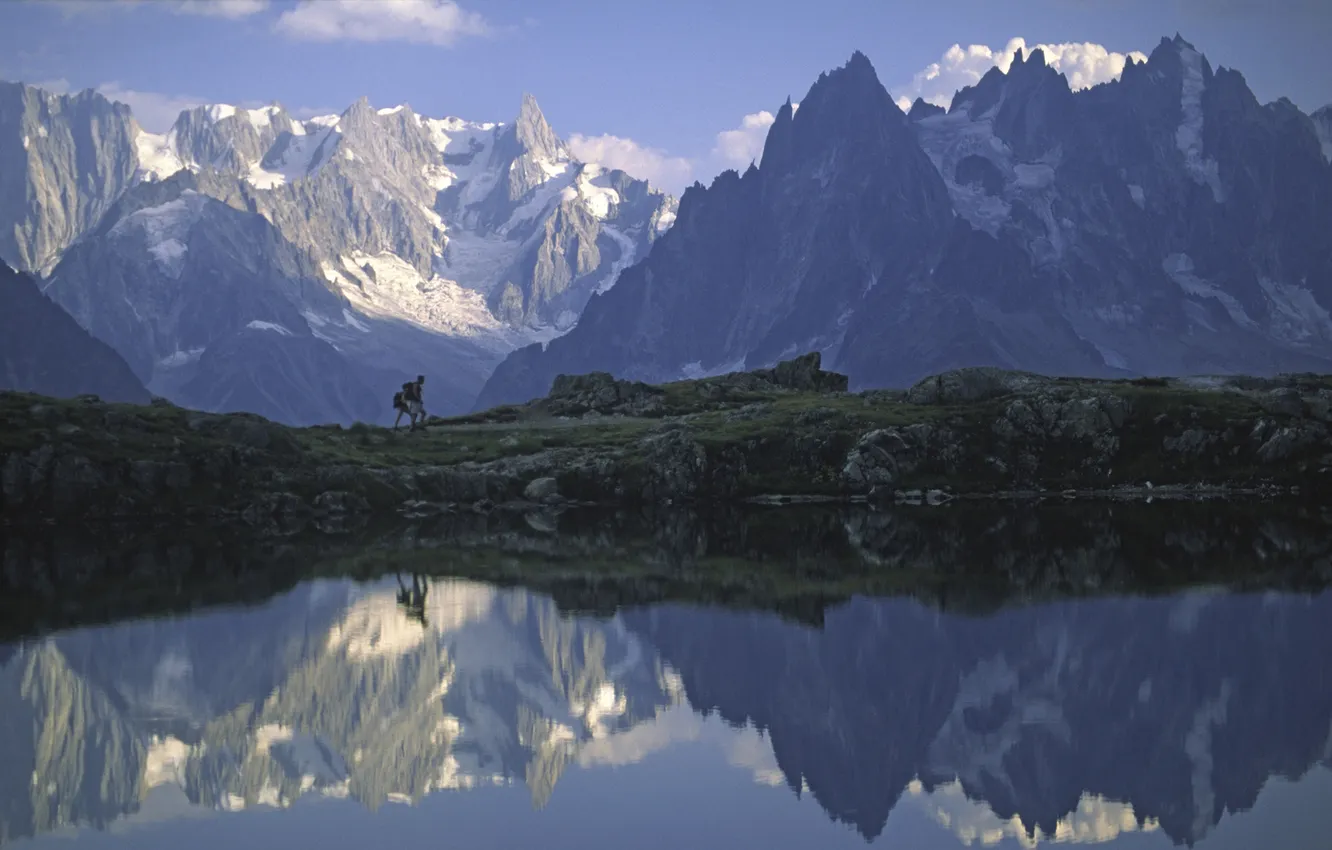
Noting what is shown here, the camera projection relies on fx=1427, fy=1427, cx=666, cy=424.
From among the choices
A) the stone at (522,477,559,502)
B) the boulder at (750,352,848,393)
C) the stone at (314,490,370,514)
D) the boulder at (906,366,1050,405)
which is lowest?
the stone at (314,490,370,514)

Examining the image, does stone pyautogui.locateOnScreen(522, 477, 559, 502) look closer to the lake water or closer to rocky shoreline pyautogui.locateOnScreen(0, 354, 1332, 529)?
rocky shoreline pyautogui.locateOnScreen(0, 354, 1332, 529)

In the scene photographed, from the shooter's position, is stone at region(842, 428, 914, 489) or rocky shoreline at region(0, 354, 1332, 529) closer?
rocky shoreline at region(0, 354, 1332, 529)

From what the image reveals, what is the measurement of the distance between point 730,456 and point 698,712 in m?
92.2

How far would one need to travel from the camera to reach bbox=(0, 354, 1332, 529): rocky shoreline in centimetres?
11962

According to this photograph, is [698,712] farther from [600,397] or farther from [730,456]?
[600,397]

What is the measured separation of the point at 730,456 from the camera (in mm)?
138875

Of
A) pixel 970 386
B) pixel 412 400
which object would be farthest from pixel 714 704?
pixel 412 400

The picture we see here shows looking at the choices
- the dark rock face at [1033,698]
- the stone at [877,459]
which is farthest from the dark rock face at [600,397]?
the dark rock face at [1033,698]

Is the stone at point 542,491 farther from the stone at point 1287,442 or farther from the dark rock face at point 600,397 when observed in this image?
the stone at point 1287,442

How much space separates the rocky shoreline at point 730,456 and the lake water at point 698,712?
4705 centimetres

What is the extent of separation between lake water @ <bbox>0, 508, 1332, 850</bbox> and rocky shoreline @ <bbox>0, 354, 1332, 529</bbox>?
154 ft

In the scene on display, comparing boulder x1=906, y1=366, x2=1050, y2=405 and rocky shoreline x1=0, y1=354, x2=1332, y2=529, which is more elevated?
boulder x1=906, y1=366, x2=1050, y2=405

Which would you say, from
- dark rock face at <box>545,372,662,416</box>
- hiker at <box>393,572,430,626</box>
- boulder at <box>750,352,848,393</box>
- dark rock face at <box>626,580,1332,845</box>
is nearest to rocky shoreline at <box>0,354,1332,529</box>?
dark rock face at <box>545,372,662,416</box>

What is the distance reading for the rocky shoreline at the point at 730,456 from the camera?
11962cm
